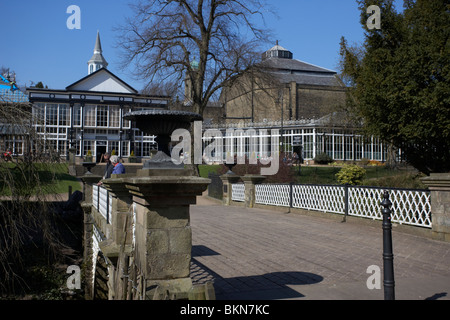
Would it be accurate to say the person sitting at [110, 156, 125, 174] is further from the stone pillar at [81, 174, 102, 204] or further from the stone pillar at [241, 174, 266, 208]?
the stone pillar at [241, 174, 266, 208]

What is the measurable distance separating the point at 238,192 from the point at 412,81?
29.7 feet

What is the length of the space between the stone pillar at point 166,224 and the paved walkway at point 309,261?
84cm

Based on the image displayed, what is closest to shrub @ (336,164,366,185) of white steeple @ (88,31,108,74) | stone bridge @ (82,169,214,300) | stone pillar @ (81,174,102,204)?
stone pillar @ (81,174,102,204)

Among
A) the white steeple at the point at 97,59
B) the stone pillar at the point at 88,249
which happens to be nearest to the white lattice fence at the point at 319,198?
the stone pillar at the point at 88,249

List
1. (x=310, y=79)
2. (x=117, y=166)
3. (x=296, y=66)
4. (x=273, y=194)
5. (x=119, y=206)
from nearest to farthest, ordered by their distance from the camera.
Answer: (x=119, y=206)
(x=117, y=166)
(x=273, y=194)
(x=310, y=79)
(x=296, y=66)

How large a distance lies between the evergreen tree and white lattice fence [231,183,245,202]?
20.6 ft

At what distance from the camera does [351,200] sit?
11.9m

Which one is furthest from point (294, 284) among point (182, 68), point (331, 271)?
point (182, 68)

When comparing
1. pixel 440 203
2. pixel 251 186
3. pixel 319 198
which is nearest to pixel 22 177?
pixel 440 203

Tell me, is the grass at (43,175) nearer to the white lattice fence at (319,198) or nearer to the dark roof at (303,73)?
the white lattice fence at (319,198)

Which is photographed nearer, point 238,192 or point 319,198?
point 319,198

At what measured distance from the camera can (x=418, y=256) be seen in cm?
739

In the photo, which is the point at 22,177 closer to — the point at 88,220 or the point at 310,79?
the point at 88,220

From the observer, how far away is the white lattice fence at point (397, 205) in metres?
9.50
